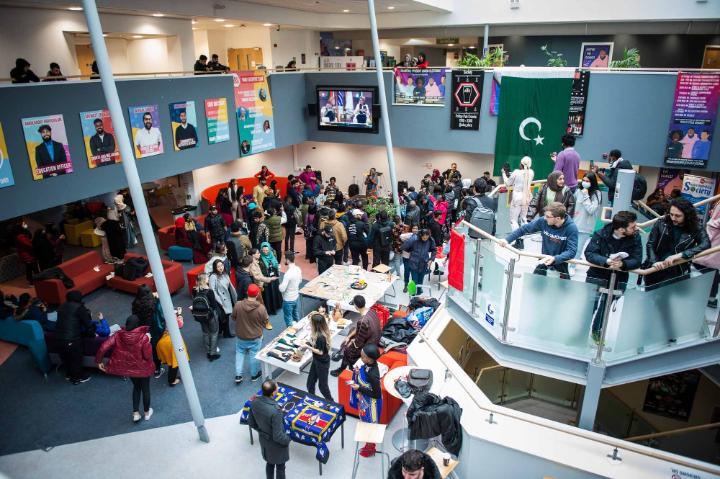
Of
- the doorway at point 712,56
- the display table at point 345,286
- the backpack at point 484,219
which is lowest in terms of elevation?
the display table at point 345,286

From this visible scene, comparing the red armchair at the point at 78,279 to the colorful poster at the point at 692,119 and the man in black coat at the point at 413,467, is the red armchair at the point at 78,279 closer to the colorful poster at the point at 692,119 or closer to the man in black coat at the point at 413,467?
the man in black coat at the point at 413,467

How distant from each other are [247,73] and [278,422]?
1143 centimetres

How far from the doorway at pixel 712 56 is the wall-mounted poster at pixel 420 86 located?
9.61 m

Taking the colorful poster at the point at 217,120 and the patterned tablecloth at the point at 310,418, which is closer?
the patterned tablecloth at the point at 310,418

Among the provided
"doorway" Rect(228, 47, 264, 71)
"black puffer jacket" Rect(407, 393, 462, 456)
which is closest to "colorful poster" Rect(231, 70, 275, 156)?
"doorway" Rect(228, 47, 264, 71)

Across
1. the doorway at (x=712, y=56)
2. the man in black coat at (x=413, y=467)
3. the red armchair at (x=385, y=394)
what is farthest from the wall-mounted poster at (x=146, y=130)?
the doorway at (x=712, y=56)

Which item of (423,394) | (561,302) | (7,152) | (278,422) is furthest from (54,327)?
(561,302)

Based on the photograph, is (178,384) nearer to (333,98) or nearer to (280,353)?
(280,353)

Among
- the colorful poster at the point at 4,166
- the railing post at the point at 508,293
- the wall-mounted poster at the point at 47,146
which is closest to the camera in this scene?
the railing post at the point at 508,293

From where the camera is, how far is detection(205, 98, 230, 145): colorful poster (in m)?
13.3

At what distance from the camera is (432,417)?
5.55 metres

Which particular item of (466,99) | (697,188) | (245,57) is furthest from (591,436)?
(245,57)

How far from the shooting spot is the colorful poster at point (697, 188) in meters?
12.0

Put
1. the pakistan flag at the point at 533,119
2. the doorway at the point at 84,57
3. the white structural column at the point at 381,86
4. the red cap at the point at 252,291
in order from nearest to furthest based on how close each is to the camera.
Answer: the red cap at the point at 252,291, the white structural column at the point at 381,86, the pakistan flag at the point at 533,119, the doorway at the point at 84,57
